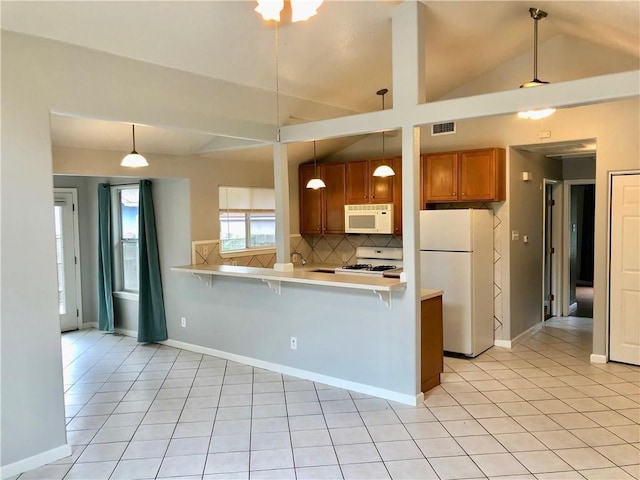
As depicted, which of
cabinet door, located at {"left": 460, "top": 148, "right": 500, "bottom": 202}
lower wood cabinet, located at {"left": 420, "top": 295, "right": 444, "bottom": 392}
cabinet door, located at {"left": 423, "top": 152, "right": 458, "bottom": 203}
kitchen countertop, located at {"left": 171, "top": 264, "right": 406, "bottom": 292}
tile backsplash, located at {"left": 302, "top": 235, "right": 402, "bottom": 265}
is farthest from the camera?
tile backsplash, located at {"left": 302, "top": 235, "right": 402, "bottom": 265}

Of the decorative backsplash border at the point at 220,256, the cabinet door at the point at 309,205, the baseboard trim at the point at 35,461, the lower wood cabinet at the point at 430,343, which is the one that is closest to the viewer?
the baseboard trim at the point at 35,461

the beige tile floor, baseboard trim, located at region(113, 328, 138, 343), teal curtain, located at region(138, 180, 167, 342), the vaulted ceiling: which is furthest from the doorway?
baseboard trim, located at region(113, 328, 138, 343)

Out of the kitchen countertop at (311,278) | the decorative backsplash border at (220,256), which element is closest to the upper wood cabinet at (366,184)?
the decorative backsplash border at (220,256)

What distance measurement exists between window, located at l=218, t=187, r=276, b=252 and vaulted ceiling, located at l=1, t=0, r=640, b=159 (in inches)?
35.1

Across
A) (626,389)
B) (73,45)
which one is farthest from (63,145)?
(626,389)

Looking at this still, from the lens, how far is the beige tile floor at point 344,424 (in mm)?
2918

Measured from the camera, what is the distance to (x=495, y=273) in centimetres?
551

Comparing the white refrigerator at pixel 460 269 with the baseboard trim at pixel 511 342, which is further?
the baseboard trim at pixel 511 342

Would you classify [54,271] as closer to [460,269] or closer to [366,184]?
[460,269]

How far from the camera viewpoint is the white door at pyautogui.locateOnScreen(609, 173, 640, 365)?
181 inches

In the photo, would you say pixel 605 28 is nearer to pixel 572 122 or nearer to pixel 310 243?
pixel 572 122

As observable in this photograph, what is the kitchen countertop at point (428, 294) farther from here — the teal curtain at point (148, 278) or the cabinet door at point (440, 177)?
the teal curtain at point (148, 278)

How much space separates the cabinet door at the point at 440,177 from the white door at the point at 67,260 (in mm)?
4721

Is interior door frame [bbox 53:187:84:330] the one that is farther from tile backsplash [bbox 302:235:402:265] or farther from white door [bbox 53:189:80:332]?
tile backsplash [bbox 302:235:402:265]
